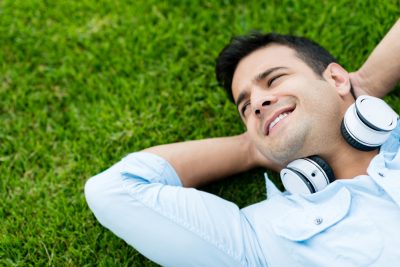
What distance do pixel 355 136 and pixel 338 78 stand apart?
1.84 feet

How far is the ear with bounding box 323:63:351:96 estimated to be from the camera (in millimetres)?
3105

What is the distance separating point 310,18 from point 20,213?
9.51 ft

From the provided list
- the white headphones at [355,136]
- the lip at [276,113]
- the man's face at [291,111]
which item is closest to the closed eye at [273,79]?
the man's face at [291,111]

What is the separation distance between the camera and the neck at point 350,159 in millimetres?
2930

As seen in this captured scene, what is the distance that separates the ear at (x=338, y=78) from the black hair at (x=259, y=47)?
5 centimetres

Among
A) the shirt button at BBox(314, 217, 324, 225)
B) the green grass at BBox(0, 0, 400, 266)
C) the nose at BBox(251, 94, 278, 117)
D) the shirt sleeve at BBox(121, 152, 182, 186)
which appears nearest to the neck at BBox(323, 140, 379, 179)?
the shirt button at BBox(314, 217, 324, 225)

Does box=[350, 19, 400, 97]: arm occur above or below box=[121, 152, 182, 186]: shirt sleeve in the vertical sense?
above

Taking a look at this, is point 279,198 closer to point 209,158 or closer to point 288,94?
point 209,158

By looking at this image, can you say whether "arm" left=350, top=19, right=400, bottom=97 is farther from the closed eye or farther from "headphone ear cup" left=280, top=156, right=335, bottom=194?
"headphone ear cup" left=280, top=156, right=335, bottom=194

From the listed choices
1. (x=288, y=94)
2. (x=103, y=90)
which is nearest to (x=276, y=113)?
(x=288, y=94)

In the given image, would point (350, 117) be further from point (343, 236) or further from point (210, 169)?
point (210, 169)

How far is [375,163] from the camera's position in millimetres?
2818

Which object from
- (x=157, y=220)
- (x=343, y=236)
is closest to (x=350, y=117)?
(x=343, y=236)

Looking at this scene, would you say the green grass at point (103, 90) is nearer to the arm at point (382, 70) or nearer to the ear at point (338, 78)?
the arm at point (382, 70)
